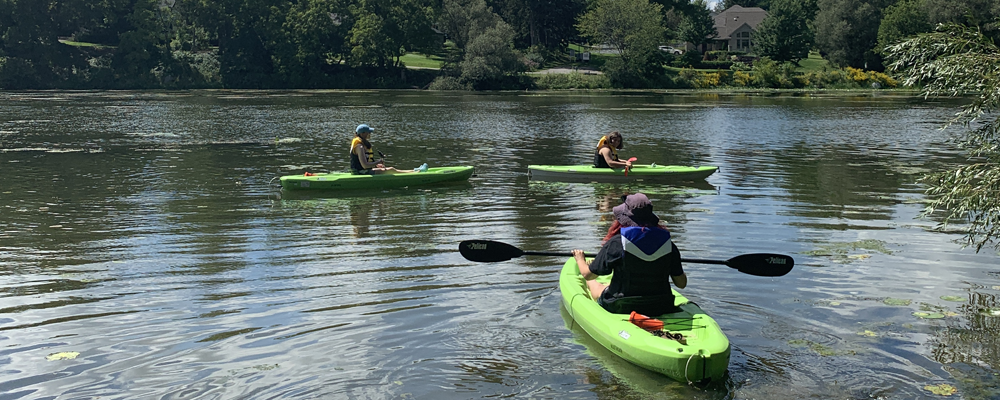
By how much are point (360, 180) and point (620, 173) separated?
567cm

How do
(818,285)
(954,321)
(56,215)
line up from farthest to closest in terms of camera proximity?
(56,215) → (818,285) → (954,321)

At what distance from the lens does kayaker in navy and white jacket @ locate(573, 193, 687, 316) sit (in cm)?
788

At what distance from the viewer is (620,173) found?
20156 mm

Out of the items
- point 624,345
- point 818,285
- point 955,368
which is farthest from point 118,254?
point 955,368

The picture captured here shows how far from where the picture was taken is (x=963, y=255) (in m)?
12.2

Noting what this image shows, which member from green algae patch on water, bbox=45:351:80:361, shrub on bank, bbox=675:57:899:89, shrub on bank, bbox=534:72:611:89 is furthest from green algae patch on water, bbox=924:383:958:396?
shrub on bank, bbox=534:72:611:89

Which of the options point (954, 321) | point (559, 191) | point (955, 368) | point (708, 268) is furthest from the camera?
point (559, 191)

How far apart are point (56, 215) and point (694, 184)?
12.8 m

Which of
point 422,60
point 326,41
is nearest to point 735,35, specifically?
point 422,60

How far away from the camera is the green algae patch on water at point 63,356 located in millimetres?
8062

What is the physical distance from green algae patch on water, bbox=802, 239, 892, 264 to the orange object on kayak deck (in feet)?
16.5

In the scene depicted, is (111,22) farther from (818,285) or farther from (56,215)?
(818,285)

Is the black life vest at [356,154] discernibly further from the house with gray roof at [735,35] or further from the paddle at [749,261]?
the house with gray roof at [735,35]

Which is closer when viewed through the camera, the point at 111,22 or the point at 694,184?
the point at 694,184
